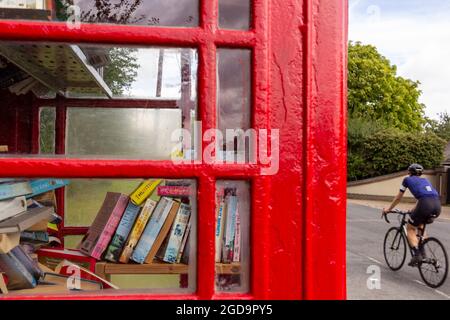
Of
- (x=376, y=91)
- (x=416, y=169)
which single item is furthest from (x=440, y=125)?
(x=416, y=169)

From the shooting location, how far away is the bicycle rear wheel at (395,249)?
767cm

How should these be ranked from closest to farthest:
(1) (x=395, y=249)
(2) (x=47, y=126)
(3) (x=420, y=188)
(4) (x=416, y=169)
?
(2) (x=47, y=126) → (3) (x=420, y=188) → (4) (x=416, y=169) → (1) (x=395, y=249)

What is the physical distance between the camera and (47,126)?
7.15 feet

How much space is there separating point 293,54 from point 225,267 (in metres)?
0.51

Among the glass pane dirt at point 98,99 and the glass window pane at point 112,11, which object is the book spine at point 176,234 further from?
the glass window pane at point 112,11

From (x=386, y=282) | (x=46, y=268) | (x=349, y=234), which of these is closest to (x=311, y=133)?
(x=46, y=268)

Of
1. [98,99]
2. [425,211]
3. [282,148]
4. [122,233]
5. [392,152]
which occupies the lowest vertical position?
[425,211]

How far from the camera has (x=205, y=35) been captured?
108cm

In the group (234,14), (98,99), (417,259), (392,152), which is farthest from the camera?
(392,152)

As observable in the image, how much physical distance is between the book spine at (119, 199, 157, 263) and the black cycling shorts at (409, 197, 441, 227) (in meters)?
6.56

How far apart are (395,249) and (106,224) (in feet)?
23.3

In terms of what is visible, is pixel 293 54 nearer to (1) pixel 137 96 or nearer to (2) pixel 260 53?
(2) pixel 260 53

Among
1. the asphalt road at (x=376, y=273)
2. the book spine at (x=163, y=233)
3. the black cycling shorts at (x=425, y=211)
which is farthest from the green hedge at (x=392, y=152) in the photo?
the book spine at (x=163, y=233)

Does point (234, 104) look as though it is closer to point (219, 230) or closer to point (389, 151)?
point (219, 230)
